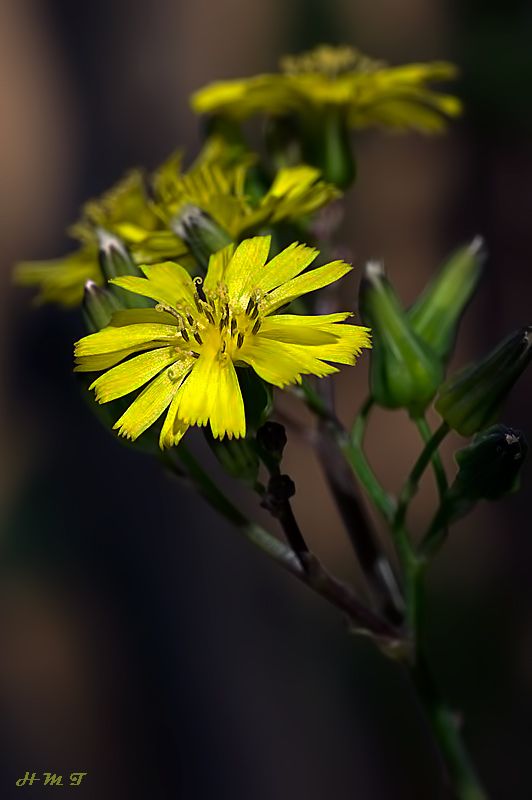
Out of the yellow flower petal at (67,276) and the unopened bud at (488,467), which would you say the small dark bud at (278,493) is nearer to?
Answer: the unopened bud at (488,467)

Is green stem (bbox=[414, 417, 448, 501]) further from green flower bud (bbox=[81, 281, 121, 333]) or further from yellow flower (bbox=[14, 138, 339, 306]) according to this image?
green flower bud (bbox=[81, 281, 121, 333])

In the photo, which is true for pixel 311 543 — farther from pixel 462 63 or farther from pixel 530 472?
pixel 462 63

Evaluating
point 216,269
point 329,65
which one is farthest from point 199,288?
point 329,65

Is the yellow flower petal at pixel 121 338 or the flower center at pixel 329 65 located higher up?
the flower center at pixel 329 65

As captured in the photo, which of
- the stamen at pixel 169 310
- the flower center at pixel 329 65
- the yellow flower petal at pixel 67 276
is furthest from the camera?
the flower center at pixel 329 65

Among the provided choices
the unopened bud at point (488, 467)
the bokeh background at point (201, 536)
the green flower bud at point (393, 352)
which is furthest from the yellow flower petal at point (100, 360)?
the bokeh background at point (201, 536)

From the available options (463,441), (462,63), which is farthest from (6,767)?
(462,63)

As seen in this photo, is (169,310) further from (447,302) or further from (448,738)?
(448,738)
